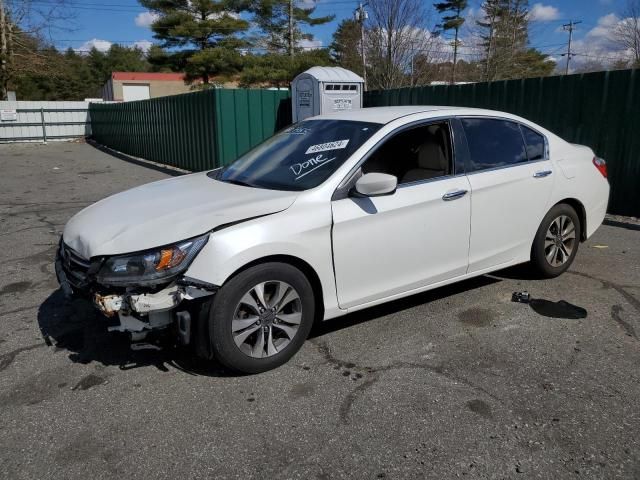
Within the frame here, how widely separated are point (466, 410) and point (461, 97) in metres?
7.77

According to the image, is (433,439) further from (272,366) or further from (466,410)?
(272,366)

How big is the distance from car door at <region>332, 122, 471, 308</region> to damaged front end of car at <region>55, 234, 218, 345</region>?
0.95 meters

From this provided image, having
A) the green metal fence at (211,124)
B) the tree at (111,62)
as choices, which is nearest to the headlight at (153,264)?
the green metal fence at (211,124)

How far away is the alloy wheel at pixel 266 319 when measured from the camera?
3.29 metres

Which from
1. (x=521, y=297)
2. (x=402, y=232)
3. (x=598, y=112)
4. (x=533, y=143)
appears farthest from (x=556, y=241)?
(x=598, y=112)

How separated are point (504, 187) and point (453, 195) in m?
0.58

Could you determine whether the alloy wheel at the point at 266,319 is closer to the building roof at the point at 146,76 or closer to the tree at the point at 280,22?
the tree at the point at 280,22

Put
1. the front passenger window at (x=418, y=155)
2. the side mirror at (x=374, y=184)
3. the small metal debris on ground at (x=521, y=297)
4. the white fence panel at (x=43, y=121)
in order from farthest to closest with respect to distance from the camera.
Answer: the white fence panel at (x=43, y=121), the small metal debris on ground at (x=521, y=297), the front passenger window at (x=418, y=155), the side mirror at (x=374, y=184)

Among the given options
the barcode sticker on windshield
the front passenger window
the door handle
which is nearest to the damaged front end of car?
the barcode sticker on windshield

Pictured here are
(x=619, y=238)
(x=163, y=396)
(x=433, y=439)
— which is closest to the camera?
(x=433, y=439)

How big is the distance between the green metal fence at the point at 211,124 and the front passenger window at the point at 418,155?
847 centimetres

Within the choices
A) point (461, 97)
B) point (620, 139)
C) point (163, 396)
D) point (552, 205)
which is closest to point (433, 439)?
point (163, 396)

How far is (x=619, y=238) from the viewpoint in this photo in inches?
267

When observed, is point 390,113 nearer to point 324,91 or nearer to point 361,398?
point 361,398
